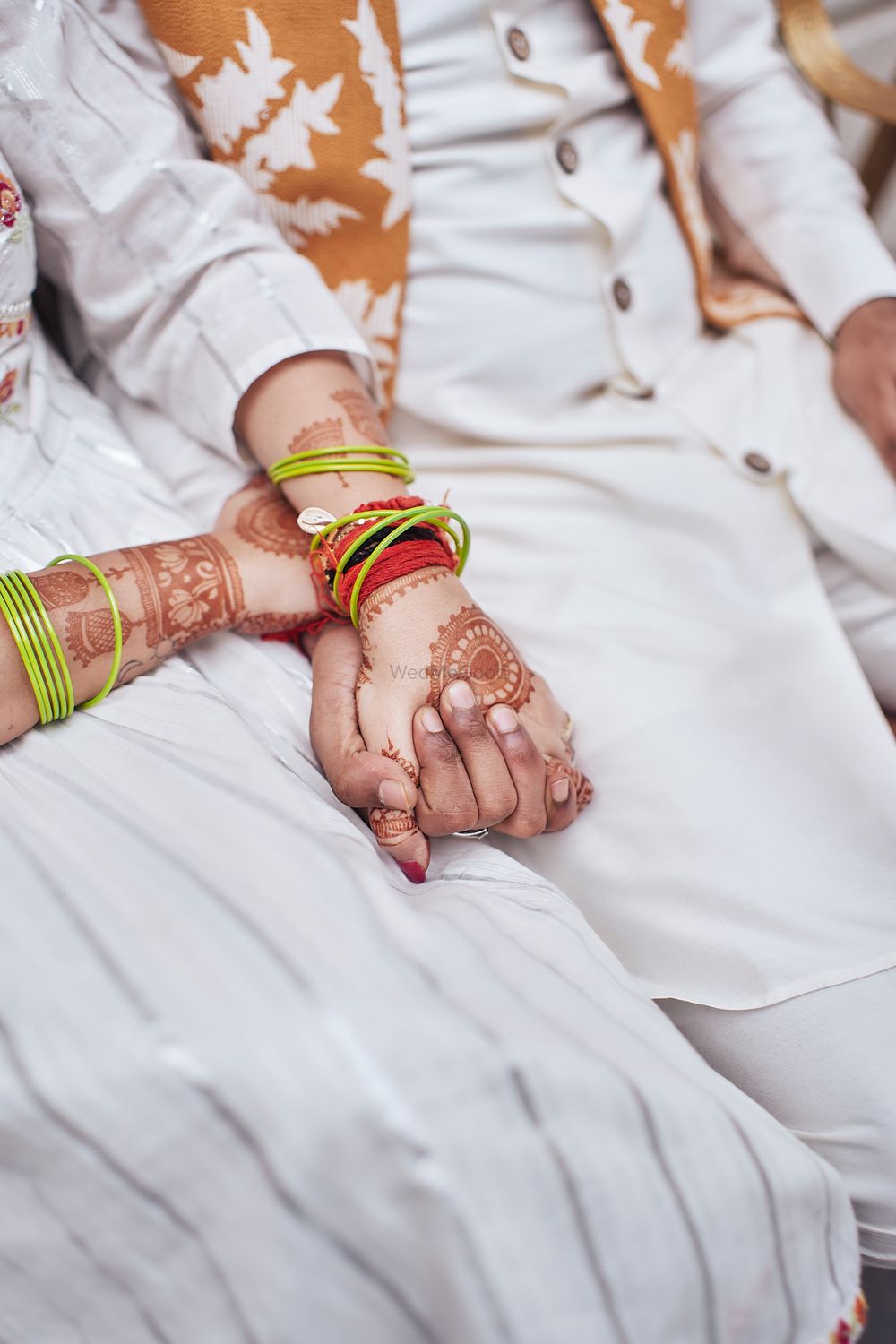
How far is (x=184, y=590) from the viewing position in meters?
0.76

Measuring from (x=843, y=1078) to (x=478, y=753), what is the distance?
15.2 inches

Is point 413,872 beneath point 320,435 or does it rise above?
beneath

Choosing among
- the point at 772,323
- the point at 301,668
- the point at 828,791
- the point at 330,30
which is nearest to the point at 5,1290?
the point at 301,668

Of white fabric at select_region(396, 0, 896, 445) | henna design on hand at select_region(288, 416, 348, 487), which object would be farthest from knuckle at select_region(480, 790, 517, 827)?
white fabric at select_region(396, 0, 896, 445)

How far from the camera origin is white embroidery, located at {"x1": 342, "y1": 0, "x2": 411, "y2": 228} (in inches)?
33.2

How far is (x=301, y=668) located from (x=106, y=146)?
50cm

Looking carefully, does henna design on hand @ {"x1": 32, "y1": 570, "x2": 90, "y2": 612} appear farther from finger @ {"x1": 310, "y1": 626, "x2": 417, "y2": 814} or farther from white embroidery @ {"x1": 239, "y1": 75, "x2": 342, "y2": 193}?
white embroidery @ {"x1": 239, "y1": 75, "x2": 342, "y2": 193}

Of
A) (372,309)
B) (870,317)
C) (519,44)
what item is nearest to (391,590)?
(372,309)

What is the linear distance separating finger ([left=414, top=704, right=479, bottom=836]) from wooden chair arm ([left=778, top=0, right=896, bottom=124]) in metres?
1.21

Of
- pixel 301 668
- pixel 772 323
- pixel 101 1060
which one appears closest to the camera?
pixel 101 1060

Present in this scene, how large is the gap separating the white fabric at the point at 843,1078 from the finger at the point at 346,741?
1.15 feet

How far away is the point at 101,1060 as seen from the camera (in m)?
0.46

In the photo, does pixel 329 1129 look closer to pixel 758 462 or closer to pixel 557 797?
pixel 557 797

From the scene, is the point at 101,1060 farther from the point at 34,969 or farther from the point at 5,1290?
the point at 5,1290
